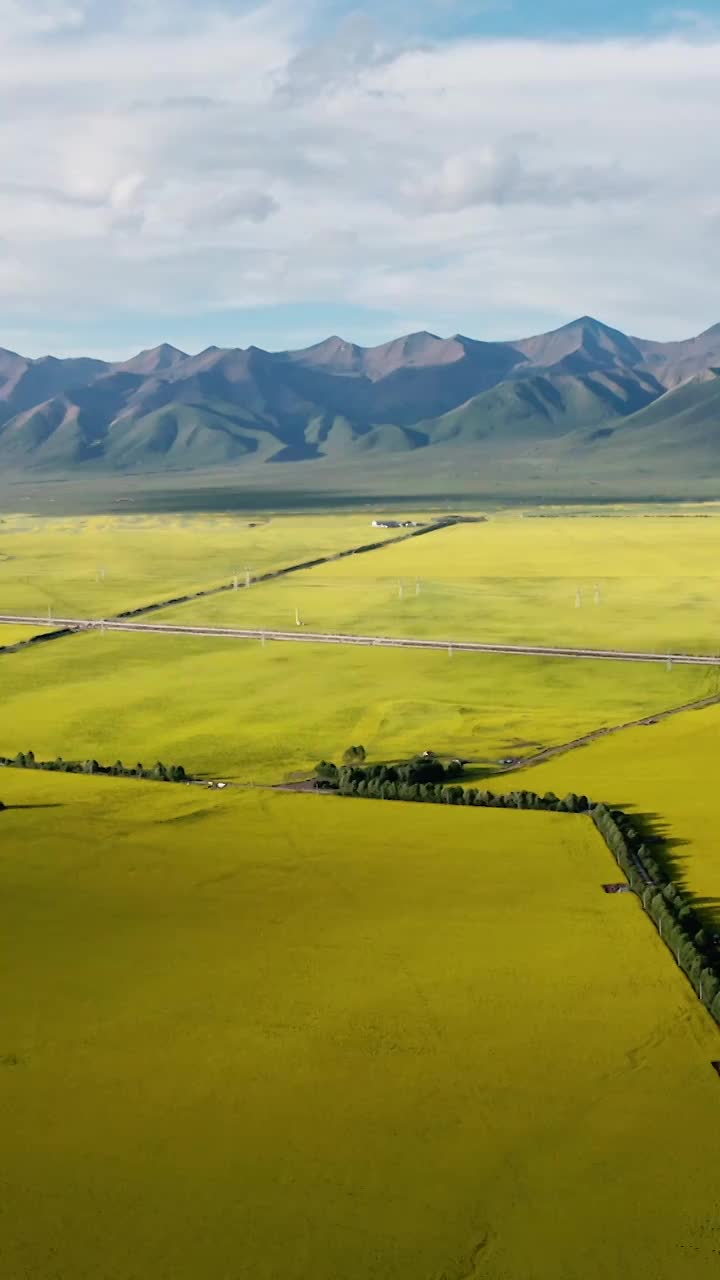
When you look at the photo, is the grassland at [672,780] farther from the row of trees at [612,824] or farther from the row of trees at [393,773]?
the row of trees at [393,773]

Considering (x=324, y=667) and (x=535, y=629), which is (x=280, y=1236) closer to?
(x=324, y=667)

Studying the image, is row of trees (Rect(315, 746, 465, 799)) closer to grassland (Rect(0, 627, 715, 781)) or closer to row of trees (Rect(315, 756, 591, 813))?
row of trees (Rect(315, 756, 591, 813))

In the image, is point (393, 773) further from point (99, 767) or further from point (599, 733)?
point (99, 767)

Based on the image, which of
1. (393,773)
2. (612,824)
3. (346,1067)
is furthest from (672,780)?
(346,1067)

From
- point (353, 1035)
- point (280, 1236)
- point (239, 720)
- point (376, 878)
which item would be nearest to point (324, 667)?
point (239, 720)

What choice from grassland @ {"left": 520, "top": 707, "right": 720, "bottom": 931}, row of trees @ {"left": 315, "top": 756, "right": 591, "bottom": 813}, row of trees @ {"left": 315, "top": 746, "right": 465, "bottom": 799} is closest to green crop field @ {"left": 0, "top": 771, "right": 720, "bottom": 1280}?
grassland @ {"left": 520, "top": 707, "right": 720, "bottom": 931}

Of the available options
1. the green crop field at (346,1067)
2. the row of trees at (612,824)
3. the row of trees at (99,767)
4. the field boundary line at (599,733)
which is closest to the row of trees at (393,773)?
the row of trees at (612,824)
